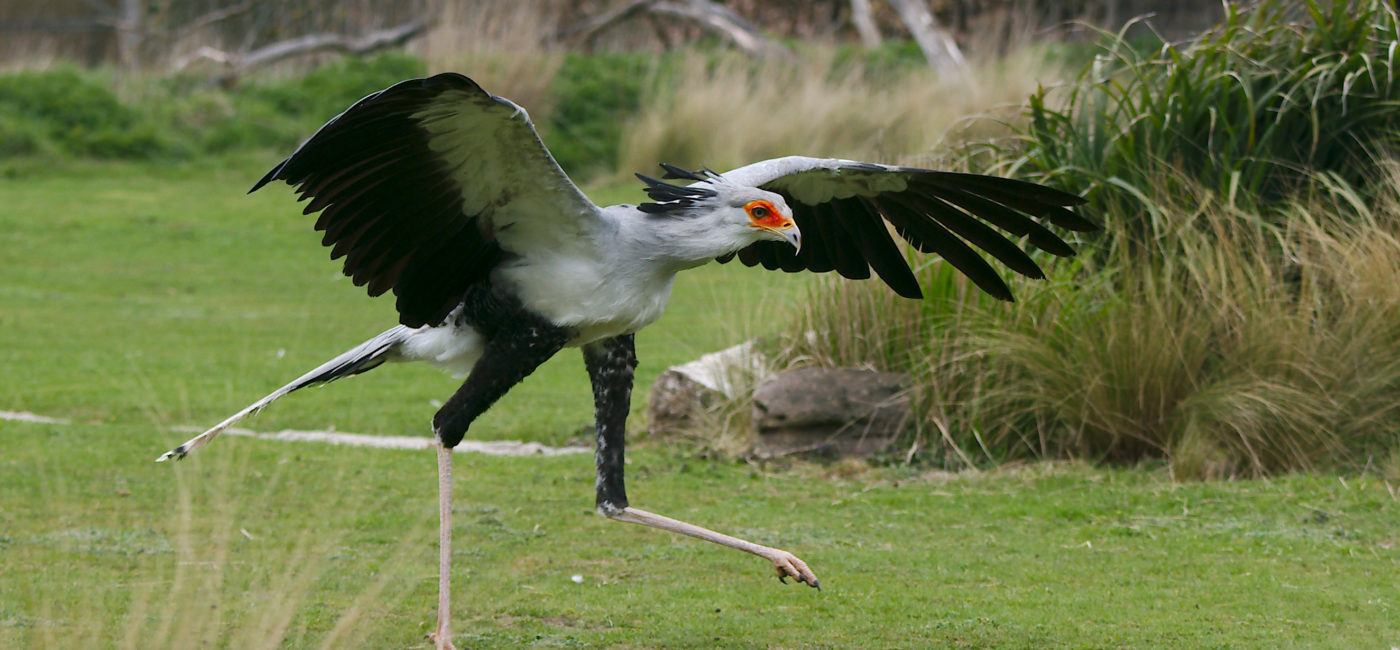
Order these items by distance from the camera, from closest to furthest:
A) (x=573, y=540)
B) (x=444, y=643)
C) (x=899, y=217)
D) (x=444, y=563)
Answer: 1. (x=444, y=643)
2. (x=444, y=563)
3. (x=899, y=217)
4. (x=573, y=540)

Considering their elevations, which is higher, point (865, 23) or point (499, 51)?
point (865, 23)

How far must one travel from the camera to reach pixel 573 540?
6730 millimetres

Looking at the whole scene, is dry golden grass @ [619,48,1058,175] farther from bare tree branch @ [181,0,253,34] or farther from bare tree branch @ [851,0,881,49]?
bare tree branch @ [181,0,253,34]

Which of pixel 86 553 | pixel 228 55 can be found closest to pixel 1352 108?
pixel 86 553

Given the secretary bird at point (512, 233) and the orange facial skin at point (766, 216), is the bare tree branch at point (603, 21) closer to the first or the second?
the secretary bird at point (512, 233)

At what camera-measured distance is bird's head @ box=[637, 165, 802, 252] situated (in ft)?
15.9

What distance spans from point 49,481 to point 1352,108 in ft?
22.7

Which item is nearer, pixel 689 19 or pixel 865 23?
pixel 689 19

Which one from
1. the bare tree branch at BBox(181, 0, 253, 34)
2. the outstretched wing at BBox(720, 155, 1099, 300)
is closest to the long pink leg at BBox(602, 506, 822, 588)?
the outstretched wing at BBox(720, 155, 1099, 300)

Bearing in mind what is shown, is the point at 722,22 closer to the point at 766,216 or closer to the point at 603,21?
the point at 603,21

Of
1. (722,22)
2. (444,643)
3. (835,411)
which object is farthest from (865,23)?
(444,643)

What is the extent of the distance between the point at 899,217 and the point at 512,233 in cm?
163

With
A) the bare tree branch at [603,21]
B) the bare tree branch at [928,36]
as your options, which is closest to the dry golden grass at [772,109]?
the bare tree branch at [928,36]


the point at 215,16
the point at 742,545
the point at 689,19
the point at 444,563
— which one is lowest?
the point at 215,16
